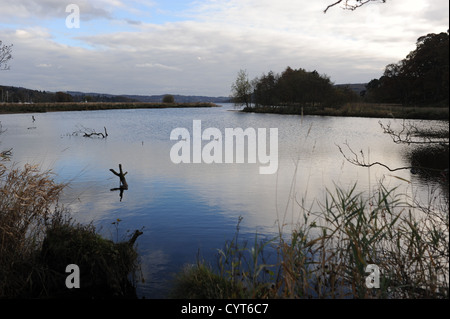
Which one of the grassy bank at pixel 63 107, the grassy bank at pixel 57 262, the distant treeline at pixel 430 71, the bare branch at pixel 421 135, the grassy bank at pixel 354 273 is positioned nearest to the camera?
the distant treeline at pixel 430 71

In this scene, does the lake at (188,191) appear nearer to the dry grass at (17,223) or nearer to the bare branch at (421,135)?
the bare branch at (421,135)

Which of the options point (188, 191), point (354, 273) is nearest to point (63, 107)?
point (188, 191)

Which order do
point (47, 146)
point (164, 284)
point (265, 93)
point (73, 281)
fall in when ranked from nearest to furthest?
1. point (73, 281)
2. point (164, 284)
3. point (47, 146)
4. point (265, 93)

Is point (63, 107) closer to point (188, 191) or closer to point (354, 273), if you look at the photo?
point (188, 191)

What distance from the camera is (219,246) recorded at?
28.0 feet

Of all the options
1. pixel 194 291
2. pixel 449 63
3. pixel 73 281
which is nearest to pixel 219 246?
pixel 194 291

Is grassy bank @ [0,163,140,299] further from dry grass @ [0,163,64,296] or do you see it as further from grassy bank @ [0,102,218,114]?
grassy bank @ [0,102,218,114]

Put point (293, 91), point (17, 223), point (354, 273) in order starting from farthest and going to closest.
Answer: point (293, 91)
point (17, 223)
point (354, 273)

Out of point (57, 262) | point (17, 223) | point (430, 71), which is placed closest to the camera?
point (430, 71)

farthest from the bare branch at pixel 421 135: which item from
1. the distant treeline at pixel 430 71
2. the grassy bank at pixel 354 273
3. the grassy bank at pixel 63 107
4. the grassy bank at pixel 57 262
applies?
the grassy bank at pixel 63 107

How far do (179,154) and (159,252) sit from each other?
16266mm

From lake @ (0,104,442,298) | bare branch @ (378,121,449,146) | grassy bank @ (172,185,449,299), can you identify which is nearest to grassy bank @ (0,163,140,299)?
lake @ (0,104,442,298)

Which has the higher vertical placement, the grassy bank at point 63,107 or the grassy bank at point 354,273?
the grassy bank at point 63,107

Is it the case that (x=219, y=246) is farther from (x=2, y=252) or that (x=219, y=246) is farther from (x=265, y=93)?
(x=265, y=93)
